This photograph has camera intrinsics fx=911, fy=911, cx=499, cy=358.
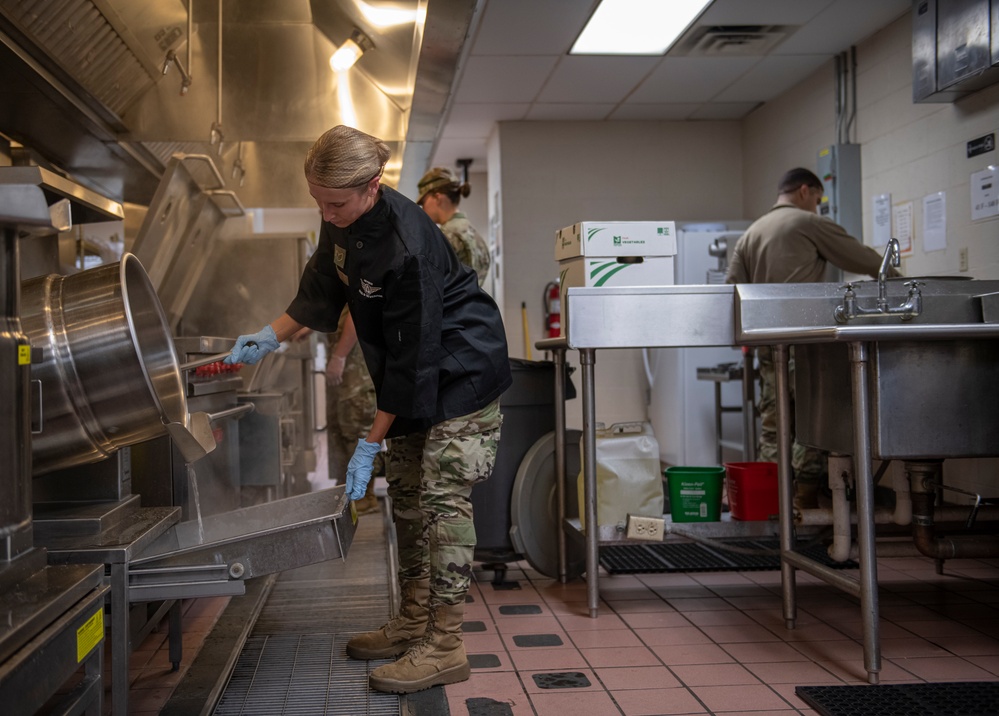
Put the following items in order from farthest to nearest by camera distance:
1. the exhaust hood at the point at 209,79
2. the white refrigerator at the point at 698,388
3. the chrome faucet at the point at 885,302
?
1. the white refrigerator at the point at 698,388
2. the exhaust hood at the point at 209,79
3. the chrome faucet at the point at 885,302

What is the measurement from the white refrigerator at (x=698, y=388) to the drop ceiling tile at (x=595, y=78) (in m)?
1.09

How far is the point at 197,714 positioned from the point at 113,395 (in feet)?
2.33

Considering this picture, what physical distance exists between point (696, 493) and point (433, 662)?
52.6 inches

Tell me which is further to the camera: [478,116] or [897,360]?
[478,116]

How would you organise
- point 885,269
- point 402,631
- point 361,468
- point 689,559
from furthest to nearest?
point 689,559 < point 885,269 < point 402,631 < point 361,468

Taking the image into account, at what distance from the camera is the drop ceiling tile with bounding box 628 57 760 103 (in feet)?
18.7

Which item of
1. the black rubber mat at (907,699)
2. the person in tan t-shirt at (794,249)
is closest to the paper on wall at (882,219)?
the person in tan t-shirt at (794,249)

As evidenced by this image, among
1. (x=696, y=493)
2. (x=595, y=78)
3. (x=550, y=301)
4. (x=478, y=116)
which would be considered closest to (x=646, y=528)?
(x=696, y=493)

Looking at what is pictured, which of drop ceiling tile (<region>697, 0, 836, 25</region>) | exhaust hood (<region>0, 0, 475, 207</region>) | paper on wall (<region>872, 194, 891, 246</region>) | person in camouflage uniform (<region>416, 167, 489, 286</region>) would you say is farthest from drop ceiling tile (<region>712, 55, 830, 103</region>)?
exhaust hood (<region>0, 0, 475, 207</region>)

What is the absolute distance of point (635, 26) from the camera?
514 centimetres

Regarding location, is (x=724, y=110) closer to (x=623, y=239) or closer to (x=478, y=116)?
(x=478, y=116)

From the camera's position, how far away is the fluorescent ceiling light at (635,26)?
15.8 ft

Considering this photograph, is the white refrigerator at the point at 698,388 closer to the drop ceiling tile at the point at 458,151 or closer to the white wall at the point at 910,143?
the white wall at the point at 910,143

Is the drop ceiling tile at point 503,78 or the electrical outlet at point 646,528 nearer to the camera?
the electrical outlet at point 646,528
